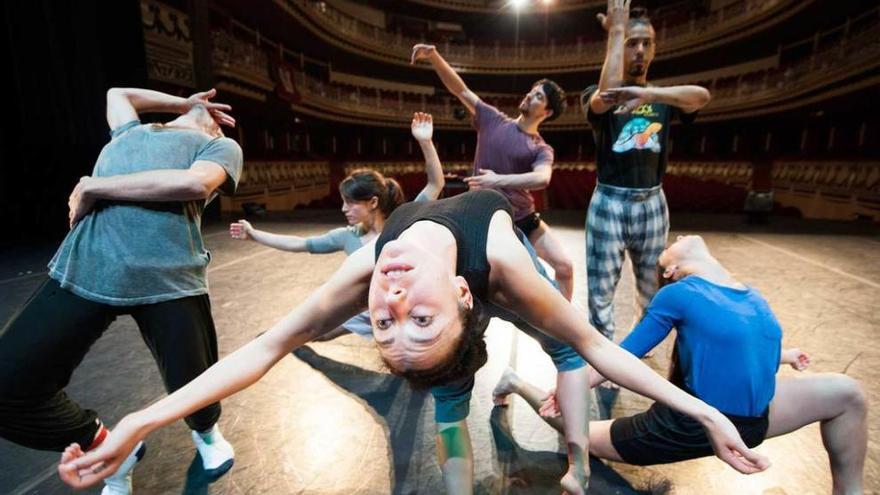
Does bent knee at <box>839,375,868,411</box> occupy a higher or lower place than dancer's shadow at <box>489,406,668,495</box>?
higher

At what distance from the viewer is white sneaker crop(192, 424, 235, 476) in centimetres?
139

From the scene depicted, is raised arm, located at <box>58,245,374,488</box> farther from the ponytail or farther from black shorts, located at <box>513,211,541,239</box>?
black shorts, located at <box>513,211,541,239</box>

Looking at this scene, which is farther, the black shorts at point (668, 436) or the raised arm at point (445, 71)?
the raised arm at point (445, 71)

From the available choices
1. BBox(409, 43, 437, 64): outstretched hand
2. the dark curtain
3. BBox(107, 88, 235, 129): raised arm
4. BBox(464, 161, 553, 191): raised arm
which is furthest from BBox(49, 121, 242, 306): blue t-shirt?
the dark curtain

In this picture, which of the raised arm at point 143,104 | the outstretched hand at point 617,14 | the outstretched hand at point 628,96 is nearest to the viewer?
the raised arm at point 143,104

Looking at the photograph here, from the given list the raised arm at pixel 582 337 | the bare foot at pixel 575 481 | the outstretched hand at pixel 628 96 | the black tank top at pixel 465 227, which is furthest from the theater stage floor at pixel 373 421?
the outstretched hand at pixel 628 96

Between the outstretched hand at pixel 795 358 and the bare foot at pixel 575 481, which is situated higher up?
the outstretched hand at pixel 795 358

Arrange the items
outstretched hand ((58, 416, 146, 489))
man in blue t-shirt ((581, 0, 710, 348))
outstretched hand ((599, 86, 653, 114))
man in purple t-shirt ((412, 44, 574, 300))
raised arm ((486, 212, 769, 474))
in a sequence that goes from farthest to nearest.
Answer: man in purple t-shirt ((412, 44, 574, 300)) → man in blue t-shirt ((581, 0, 710, 348)) → outstretched hand ((599, 86, 653, 114)) → raised arm ((486, 212, 769, 474)) → outstretched hand ((58, 416, 146, 489))

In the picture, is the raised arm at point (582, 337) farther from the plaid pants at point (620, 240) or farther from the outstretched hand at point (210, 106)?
the outstretched hand at point (210, 106)

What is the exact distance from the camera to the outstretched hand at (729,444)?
0.85m

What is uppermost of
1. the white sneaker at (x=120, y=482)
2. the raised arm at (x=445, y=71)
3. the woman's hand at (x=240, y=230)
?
the raised arm at (x=445, y=71)

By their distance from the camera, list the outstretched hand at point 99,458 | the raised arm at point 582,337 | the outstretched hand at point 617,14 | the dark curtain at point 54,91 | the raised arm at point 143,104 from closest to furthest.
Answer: the outstretched hand at point 99,458 → the raised arm at point 582,337 → the raised arm at point 143,104 → the outstretched hand at point 617,14 → the dark curtain at point 54,91

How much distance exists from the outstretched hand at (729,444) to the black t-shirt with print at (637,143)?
129 centimetres

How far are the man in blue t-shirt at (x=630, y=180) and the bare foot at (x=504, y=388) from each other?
0.58m
